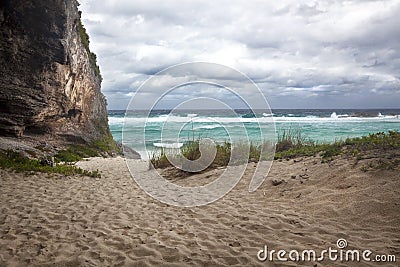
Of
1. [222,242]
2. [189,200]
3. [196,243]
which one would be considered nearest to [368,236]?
[222,242]

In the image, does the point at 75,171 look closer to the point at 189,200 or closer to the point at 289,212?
the point at 189,200

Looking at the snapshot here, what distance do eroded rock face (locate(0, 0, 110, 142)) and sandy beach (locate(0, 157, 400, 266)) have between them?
6775mm

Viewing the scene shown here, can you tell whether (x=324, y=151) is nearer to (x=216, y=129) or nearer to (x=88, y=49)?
(x=88, y=49)

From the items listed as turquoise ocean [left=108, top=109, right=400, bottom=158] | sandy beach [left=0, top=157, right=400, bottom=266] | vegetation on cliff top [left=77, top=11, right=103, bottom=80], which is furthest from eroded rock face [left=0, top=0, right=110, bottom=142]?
sandy beach [left=0, top=157, right=400, bottom=266]

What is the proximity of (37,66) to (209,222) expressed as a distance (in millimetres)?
12285

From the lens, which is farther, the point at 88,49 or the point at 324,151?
the point at 88,49

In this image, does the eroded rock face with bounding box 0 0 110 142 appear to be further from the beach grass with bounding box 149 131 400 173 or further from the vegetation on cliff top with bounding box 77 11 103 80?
the beach grass with bounding box 149 131 400 173

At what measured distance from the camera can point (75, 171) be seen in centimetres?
1092

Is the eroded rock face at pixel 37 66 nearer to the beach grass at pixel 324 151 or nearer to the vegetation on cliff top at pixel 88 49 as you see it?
the vegetation on cliff top at pixel 88 49

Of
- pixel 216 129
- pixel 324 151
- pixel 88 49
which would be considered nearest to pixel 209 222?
pixel 324 151

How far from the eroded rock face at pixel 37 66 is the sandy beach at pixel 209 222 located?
677 centimetres

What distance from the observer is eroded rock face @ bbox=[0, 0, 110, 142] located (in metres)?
13.4

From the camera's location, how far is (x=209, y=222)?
19.2ft

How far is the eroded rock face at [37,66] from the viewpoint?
1338 centimetres
